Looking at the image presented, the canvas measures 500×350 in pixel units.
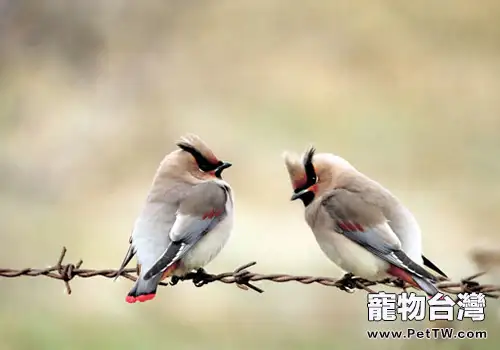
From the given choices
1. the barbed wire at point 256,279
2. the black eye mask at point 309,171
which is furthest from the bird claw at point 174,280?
the black eye mask at point 309,171

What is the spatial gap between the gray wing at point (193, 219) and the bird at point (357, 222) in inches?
9.5

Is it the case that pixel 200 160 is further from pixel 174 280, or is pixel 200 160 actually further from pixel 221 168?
pixel 174 280

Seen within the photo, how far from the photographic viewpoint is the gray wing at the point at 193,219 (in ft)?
6.51

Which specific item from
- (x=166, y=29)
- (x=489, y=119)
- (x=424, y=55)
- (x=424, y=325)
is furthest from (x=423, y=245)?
(x=166, y=29)

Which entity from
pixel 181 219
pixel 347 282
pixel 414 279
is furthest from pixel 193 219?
pixel 414 279

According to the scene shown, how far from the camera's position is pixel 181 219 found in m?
2.04

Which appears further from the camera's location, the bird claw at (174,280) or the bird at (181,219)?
the bird claw at (174,280)

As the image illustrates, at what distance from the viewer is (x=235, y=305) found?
2.14 metres

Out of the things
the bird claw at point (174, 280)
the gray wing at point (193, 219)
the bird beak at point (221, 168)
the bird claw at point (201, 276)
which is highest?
the bird beak at point (221, 168)

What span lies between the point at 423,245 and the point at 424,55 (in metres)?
0.59

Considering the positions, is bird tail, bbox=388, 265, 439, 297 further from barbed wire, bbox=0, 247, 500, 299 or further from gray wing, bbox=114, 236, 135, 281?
gray wing, bbox=114, 236, 135, 281

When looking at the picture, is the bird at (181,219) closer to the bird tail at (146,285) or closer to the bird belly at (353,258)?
the bird tail at (146,285)

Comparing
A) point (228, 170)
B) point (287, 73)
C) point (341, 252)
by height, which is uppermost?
point (287, 73)

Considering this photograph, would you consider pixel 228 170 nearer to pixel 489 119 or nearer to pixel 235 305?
pixel 235 305
